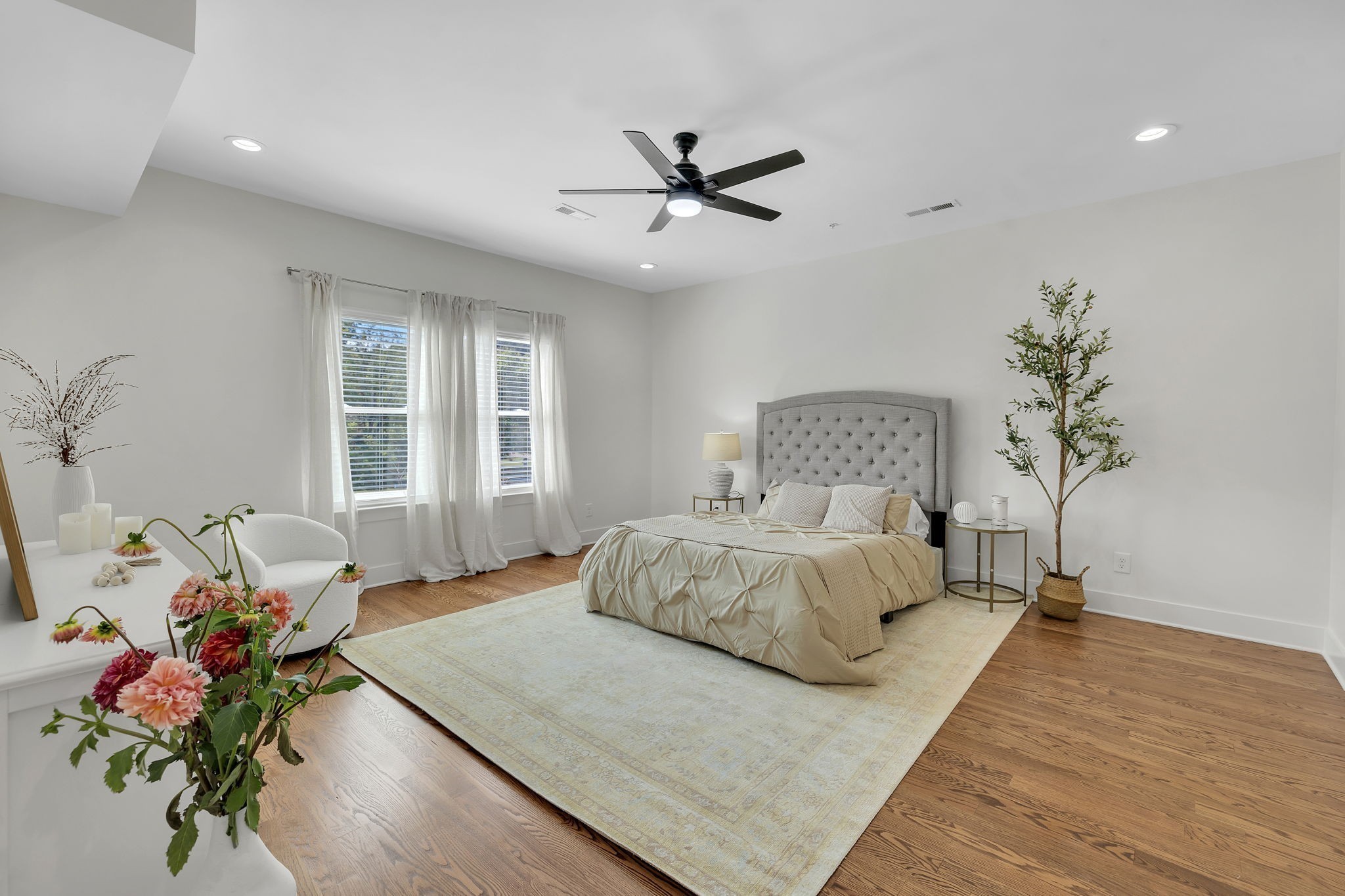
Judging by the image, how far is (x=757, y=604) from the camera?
300 cm

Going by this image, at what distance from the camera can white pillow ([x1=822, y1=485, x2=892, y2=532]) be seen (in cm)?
409

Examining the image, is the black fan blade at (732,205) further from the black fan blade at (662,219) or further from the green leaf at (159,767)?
the green leaf at (159,767)

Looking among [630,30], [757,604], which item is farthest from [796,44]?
A: [757,604]

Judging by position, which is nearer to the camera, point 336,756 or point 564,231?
point 336,756

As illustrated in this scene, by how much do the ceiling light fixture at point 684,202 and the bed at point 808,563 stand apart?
1.86 m

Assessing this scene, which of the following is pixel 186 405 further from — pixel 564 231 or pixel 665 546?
pixel 665 546

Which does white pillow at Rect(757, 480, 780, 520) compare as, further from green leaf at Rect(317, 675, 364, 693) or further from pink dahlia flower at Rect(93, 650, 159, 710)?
pink dahlia flower at Rect(93, 650, 159, 710)

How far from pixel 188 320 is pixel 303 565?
66.8 inches

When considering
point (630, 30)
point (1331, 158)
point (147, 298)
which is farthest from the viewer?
point (147, 298)

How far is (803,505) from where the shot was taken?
177 inches

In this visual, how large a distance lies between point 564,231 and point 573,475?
2.44 m

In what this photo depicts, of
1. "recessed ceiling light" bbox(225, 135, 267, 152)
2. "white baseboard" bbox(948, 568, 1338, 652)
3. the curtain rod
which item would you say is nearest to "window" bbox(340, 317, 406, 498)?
the curtain rod

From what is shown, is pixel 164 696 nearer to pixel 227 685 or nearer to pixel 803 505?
pixel 227 685

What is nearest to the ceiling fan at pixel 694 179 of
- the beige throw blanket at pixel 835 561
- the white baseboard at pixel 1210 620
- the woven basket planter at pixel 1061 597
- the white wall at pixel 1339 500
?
the beige throw blanket at pixel 835 561
